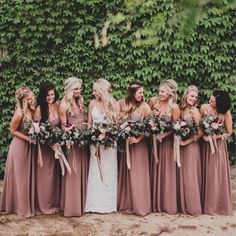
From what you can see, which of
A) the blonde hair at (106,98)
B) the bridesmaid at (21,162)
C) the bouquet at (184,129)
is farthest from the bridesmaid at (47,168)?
the bouquet at (184,129)

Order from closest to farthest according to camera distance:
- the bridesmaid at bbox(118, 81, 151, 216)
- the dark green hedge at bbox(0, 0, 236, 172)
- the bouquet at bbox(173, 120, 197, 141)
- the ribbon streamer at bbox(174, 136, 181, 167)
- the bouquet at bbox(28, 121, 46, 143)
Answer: the bouquet at bbox(28, 121, 46, 143)
the bouquet at bbox(173, 120, 197, 141)
the ribbon streamer at bbox(174, 136, 181, 167)
the bridesmaid at bbox(118, 81, 151, 216)
the dark green hedge at bbox(0, 0, 236, 172)

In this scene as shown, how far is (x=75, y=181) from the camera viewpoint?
22.3ft

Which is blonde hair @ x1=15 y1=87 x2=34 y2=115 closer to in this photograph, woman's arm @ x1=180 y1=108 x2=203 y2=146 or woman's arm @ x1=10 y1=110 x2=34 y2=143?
woman's arm @ x1=10 y1=110 x2=34 y2=143

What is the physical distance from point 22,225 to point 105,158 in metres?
1.58

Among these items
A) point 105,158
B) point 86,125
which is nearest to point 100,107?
point 86,125

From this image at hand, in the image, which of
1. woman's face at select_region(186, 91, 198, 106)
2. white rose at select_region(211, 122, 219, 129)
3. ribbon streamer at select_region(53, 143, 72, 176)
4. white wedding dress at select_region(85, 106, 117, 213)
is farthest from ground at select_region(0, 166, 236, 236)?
woman's face at select_region(186, 91, 198, 106)

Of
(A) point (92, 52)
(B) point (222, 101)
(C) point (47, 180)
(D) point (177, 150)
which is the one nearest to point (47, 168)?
(C) point (47, 180)

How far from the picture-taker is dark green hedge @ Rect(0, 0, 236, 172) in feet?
30.1

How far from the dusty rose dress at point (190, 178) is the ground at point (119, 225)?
17 centimetres

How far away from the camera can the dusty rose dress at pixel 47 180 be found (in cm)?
690

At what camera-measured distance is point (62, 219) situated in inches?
263

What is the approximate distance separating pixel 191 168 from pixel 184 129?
24.8 inches

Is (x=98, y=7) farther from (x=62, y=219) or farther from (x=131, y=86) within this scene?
(x=62, y=219)

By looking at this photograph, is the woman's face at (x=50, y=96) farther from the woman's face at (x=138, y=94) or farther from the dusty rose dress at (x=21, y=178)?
the woman's face at (x=138, y=94)
